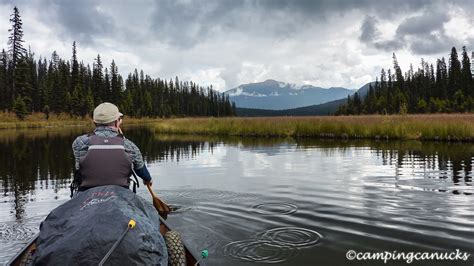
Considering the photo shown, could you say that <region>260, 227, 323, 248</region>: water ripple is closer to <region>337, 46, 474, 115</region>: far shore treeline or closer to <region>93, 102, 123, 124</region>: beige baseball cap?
<region>93, 102, 123, 124</region>: beige baseball cap

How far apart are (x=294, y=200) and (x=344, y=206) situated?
1342mm

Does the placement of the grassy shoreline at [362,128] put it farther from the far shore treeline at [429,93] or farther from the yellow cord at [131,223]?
the far shore treeline at [429,93]

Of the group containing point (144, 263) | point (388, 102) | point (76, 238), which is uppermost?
point (388, 102)

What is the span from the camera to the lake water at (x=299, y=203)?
6.48 meters

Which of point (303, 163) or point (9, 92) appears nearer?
point (303, 163)

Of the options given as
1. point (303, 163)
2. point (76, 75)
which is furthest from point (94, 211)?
point (76, 75)

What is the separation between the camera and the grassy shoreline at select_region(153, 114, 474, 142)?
24.3 m

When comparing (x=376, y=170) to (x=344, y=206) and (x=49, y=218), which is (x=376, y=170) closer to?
(x=344, y=206)

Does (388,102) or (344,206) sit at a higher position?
(388,102)

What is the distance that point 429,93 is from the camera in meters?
92.2

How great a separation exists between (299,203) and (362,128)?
21.0 metres

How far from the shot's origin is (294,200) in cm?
1002

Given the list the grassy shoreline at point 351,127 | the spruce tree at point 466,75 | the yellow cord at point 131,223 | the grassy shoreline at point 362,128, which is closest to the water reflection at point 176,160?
the grassy shoreline at point 362,128

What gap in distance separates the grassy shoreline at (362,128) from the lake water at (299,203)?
5.93 m
